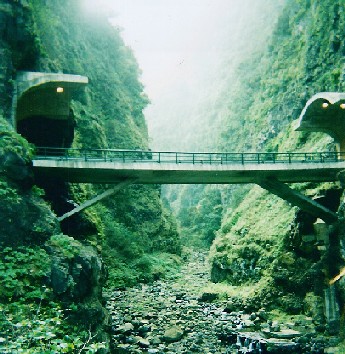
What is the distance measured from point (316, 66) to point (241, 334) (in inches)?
1220

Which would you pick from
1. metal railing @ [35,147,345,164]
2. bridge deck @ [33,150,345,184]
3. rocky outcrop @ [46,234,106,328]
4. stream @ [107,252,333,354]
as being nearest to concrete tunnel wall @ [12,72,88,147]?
metal railing @ [35,147,345,164]

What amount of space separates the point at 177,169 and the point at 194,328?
24.9ft

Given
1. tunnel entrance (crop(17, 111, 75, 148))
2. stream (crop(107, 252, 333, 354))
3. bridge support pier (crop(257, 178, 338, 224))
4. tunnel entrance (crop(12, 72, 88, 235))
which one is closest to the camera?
stream (crop(107, 252, 333, 354))

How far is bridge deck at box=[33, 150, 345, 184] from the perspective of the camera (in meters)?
19.0

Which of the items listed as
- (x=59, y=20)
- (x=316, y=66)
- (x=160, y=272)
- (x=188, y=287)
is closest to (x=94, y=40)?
(x=59, y=20)

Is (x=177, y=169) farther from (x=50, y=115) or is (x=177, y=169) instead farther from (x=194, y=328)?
(x=50, y=115)

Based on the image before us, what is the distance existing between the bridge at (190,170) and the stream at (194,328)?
20.9ft

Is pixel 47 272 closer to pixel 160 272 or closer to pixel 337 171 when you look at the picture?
pixel 337 171

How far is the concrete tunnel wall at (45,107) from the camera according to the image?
19.5 m

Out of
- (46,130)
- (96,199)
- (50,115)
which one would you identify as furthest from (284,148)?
(96,199)

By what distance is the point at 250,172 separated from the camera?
21.5 m

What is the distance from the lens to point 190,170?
803 inches

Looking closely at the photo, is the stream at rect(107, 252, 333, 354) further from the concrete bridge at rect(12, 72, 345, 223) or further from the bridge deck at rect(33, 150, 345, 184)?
the bridge deck at rect(33, 150, 345, 184)

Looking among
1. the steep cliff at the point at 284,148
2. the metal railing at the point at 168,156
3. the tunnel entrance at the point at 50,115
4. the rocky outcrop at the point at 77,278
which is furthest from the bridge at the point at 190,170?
the rocky outcrop at the point at 77,278
